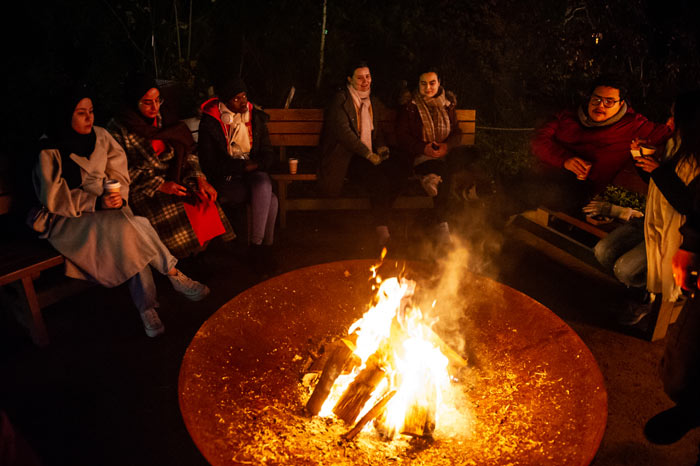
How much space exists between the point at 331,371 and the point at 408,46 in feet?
22.6

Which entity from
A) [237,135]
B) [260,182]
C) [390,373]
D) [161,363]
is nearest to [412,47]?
[237,135]

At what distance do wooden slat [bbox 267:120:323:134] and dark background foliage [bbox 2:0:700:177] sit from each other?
5.54 ft

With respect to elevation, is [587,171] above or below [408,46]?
below

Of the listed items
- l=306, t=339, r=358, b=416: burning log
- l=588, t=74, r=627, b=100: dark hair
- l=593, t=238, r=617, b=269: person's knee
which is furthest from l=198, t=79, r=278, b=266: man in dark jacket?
l=588, t=74, r=627, b=100: dark hair

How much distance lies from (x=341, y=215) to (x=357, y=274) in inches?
112

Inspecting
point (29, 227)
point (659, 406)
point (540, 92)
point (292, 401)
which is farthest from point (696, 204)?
point (540, 92)

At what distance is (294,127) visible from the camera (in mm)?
5922

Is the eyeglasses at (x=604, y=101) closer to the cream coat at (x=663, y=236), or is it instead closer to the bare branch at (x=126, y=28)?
the cream coat at (x=663, y=236)

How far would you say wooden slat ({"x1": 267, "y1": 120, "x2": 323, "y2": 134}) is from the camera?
19.2ft

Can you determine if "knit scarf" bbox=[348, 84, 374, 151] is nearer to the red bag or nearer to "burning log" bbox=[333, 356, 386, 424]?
the red bag

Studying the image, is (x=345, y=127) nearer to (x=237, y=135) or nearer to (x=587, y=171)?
(x=237, y=135)

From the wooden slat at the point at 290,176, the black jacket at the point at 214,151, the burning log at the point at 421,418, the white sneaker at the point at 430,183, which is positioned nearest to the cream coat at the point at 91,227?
the black jacket at the point at 214,151

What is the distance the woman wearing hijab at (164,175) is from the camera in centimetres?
425

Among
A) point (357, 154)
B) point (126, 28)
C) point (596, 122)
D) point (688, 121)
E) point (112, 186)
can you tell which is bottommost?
point (112, 186)
